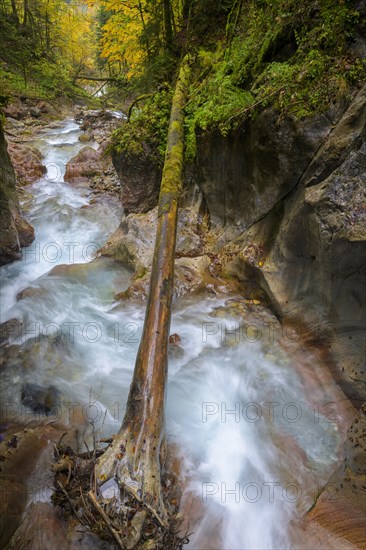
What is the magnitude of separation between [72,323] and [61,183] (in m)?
7.06

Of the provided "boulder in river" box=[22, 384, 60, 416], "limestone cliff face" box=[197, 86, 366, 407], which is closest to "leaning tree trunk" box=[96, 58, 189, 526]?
"boulder in river" box=[22, 384, 60, 416]

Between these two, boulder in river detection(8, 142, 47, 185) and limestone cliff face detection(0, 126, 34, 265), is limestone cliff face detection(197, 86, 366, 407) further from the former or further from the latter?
boulder in river detection(8, 142, 47, 185)

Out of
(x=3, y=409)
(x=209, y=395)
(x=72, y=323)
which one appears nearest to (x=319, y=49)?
(x=209, y=395)

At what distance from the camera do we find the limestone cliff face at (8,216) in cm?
631

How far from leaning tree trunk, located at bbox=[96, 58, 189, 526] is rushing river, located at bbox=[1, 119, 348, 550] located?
26.9 inches

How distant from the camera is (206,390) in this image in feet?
14.0

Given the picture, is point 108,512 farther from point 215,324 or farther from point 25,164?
point 25,164

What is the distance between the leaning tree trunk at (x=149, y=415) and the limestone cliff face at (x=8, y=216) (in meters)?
3.98

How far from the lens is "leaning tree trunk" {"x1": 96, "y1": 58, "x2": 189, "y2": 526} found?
2.53 m

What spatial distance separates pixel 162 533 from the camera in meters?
2.32

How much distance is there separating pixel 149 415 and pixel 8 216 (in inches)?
210

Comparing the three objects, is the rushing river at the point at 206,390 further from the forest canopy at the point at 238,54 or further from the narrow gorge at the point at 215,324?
the forest canopy at the point at 238,54

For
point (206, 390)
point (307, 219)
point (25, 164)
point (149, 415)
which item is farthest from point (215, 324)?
point (25, 164)

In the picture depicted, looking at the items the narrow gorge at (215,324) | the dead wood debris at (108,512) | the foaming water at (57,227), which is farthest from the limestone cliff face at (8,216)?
the dead wood debris at (108,512)
